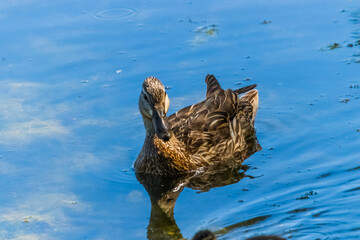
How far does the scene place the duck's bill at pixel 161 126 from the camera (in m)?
8.89

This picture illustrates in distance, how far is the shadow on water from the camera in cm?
787

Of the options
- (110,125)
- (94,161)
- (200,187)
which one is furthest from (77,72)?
(200,187)

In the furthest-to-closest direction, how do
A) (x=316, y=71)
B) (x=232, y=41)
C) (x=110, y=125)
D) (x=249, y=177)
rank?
(x=232, y=41) → (x=316, y=71) → (x=110, y=125) → (x=249, y=177)

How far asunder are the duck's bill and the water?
2.46 feet

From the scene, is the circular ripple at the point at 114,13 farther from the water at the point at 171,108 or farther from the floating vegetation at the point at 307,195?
the floating vegetation at the point at 307,195

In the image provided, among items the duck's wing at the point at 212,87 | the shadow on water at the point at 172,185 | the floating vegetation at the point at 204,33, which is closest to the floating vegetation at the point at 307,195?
the shadow on water at the point at 172,185

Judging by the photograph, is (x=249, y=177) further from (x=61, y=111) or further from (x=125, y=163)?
(x=61, y=111)

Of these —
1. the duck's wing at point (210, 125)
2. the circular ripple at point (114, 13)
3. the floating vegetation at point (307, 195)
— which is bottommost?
the floating vegetation at point (307, 195)

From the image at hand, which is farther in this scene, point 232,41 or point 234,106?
point 232,41

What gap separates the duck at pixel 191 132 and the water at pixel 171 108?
33cm

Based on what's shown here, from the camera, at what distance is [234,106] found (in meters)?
9.77

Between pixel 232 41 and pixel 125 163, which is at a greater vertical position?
pixel 232 41

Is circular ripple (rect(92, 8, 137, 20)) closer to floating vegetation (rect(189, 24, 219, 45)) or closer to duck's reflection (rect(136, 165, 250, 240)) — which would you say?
floating vegetation (rect(189, 24, 219, 45))

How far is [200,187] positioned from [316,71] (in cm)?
346
